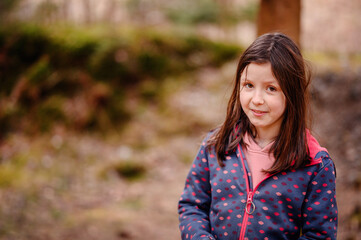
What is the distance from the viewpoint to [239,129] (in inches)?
70.4

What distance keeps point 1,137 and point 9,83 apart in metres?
1.08

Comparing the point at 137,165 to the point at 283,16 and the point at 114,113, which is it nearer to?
the point at 114,113

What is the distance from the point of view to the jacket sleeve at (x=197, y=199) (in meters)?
1.71

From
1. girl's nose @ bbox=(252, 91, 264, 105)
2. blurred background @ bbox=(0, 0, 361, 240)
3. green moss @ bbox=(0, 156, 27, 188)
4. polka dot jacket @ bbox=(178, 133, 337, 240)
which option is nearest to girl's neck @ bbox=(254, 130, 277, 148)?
polka dot jacket @ bbox=(178, 133, 337, 240)

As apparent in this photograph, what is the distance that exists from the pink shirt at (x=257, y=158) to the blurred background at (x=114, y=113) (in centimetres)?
247

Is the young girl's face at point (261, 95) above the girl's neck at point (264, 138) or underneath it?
above

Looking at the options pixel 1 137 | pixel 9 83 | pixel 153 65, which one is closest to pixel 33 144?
pixel 1 137

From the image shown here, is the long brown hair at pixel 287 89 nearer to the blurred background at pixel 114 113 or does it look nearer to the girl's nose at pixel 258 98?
the girl's nose at pixel 258 98

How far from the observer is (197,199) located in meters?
1.76

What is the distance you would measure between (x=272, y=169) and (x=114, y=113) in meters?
5.21

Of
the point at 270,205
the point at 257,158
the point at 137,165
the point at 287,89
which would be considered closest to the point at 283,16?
the point at 287,89

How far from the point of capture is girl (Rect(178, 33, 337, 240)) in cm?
153

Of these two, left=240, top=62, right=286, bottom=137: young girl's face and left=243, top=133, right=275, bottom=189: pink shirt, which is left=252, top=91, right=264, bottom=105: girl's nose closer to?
left=240, top=62, right=286, bottom=137: young girl's face

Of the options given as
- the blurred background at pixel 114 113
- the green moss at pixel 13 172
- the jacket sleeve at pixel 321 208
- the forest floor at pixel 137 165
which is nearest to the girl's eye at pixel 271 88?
the jacket sleeve at pixel 321 208
